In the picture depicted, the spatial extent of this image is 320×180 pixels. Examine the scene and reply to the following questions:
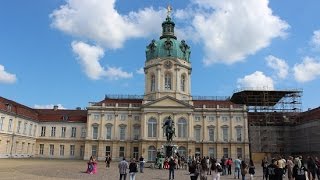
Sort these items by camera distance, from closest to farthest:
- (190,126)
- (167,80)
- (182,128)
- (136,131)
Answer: (190,126) < (182,128) < (136,131) < (167,80)

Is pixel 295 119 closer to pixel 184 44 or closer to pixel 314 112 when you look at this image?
pixel 314 112

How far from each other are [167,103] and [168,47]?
1180 cm

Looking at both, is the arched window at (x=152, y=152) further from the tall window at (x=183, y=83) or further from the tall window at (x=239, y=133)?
the tall window at (x=239, y=133)

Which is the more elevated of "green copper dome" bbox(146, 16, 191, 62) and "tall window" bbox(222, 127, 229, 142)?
"green copper dome" bbox(146, 16, 191, 62)

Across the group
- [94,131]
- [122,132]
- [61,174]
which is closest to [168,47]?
[122,132]

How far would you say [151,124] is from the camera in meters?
71.1

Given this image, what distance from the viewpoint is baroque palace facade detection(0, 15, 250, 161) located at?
70500 millimetres

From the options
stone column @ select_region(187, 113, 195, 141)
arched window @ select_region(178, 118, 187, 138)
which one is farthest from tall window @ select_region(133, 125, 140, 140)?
stone column @ select_region(187, 113, 195, 141)

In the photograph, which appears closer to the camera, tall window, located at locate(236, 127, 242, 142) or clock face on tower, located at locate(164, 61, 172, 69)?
tall window, located at locate(236, 127, 242, 142)

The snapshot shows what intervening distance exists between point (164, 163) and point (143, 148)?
2625 cm

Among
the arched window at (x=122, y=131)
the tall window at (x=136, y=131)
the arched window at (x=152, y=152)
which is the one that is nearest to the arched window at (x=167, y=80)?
the tall window at (x=136, y=131)

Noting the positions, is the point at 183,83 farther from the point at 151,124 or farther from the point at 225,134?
the point at 225,134

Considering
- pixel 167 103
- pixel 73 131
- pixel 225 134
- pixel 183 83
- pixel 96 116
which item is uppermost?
pixel 183 83

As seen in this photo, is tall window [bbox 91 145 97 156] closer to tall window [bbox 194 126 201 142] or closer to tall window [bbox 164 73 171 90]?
tall window [bbox 164 73 171 90]
